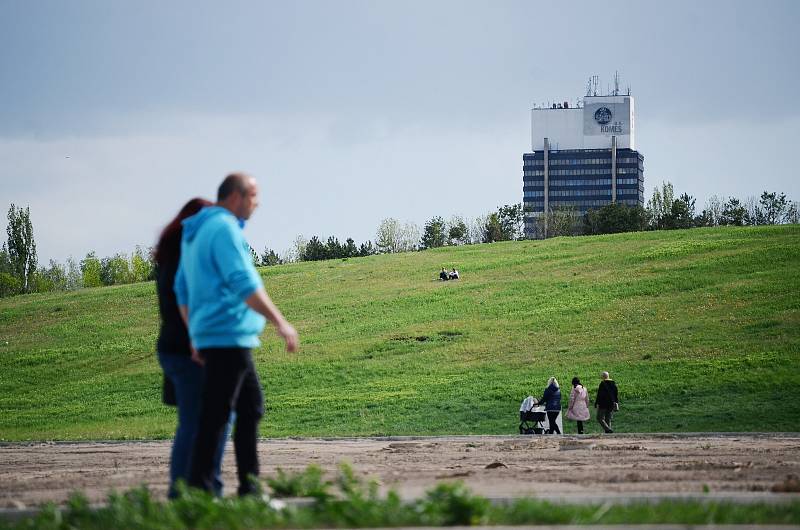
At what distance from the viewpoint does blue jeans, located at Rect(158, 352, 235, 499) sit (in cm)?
807

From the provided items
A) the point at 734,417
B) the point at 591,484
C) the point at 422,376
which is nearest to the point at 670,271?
the point at 422,376

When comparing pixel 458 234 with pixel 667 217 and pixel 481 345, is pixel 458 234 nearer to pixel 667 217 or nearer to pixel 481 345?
pixel 667 217

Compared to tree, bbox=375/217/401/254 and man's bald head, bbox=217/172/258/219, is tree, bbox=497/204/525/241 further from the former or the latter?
man's bald head, bbox=217/172/258/219

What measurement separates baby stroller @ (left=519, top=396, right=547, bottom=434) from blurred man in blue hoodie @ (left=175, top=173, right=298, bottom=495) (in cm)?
2416

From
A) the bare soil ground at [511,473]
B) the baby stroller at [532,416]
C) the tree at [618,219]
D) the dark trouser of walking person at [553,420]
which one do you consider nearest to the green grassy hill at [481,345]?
the baby stroller at [532,416]

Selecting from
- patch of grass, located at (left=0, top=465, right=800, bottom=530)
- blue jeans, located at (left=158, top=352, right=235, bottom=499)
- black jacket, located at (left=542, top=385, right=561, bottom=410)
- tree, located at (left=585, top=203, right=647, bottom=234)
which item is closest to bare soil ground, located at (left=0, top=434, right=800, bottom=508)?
blue jeans, located at (left=158, top=352, right=235, bottom=499)

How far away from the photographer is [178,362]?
8.26 metres

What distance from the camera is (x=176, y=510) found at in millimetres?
6730

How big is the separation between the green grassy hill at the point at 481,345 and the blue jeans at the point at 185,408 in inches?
1009

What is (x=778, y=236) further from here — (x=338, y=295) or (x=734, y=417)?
(x=734, y=417)

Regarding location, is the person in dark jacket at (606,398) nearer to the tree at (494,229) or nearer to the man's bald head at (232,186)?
the man's bald head at (232,186)

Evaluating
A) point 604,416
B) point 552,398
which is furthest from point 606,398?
point 552,398

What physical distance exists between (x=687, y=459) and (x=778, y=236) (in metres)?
63.5

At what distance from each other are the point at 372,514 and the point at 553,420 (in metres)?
25.5
